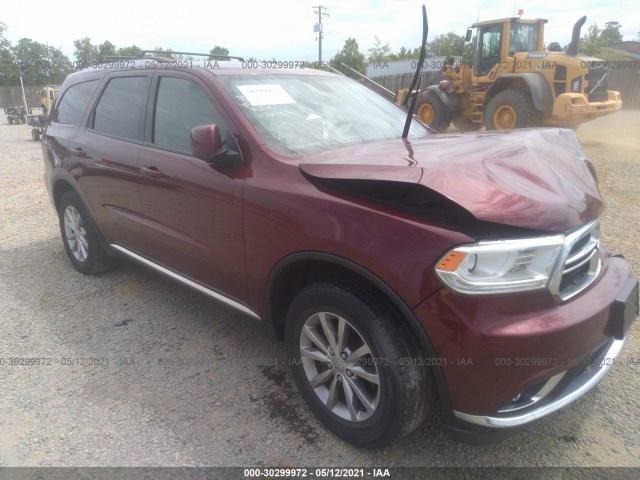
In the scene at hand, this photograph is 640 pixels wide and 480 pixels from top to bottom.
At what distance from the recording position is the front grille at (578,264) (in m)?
1.96

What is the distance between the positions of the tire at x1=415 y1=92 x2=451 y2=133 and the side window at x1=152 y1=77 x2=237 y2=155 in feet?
33.4

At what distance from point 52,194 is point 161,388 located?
2792 mm

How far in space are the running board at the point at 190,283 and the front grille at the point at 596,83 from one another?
11070mm

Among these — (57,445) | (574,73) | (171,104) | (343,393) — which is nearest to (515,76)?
(574,73)

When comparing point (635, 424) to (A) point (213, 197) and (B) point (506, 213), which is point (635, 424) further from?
(A) point (213, 197)

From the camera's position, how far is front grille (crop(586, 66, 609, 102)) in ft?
36.7

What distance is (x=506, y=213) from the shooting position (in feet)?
6.22

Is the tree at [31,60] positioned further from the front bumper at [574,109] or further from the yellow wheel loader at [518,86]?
the front bumper at [574,109]

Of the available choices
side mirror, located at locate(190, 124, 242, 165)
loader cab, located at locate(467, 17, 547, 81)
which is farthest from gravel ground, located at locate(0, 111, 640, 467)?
loader cab, located at locate(467, 17, 547, 81)

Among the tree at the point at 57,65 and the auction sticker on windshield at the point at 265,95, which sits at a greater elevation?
the tree at the point at 57,65

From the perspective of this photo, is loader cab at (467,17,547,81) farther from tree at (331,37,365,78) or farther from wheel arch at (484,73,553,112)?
tree at (331,37,365,78)

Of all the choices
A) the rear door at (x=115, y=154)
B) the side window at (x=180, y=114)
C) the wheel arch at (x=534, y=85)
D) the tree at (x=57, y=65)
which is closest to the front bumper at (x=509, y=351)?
the side window at (x=180, y=114)

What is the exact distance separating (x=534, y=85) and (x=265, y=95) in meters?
9.52

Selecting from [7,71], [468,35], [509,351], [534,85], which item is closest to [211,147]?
[509,351]
